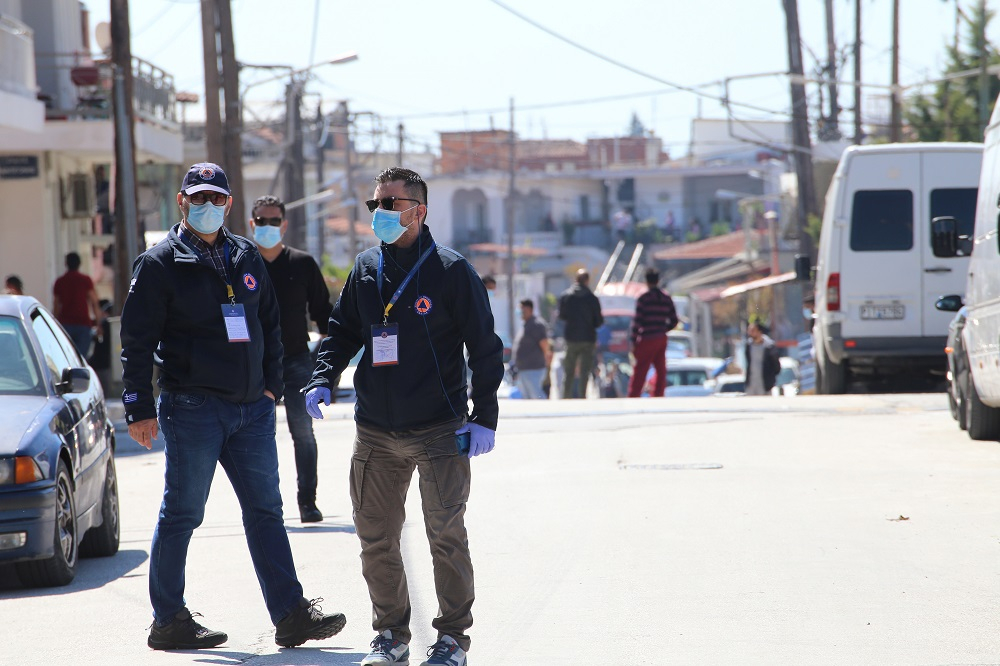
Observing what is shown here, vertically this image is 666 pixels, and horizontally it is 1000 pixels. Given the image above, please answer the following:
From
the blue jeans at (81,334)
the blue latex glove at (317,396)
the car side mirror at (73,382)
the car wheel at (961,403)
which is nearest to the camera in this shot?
the blue latex glove at (317,396)

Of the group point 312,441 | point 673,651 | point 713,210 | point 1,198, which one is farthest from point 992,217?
point 713,210

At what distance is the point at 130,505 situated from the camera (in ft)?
34.3

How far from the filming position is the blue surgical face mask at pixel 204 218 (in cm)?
583

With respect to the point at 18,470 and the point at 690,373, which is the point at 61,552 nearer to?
the point at 18,470

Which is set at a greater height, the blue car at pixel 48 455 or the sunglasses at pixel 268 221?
the sunglasses at pixel 268 221

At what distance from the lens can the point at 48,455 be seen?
23.5ft

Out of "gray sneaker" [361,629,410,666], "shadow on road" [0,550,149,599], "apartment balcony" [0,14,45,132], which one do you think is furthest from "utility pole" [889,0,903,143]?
"gray sneaker" [361,629,410,666]

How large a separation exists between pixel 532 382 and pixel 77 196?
1062 centimetres

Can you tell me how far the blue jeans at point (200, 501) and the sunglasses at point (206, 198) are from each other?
790 mm

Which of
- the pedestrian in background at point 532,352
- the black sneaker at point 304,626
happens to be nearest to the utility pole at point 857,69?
the pedestrian in background at point 532,352

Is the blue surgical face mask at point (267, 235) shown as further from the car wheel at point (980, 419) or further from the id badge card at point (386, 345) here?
the car wheel at point (980, 419)

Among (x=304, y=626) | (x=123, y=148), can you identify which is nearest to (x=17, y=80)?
(x=123, y=148)

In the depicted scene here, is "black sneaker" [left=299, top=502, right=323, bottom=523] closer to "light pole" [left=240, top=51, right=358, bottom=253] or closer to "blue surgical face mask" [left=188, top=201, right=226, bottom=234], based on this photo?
"blue surgical face mask" [left=188, top=201, right=226, bottom=234]

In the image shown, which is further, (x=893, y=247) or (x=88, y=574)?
(x=893, y=247)
